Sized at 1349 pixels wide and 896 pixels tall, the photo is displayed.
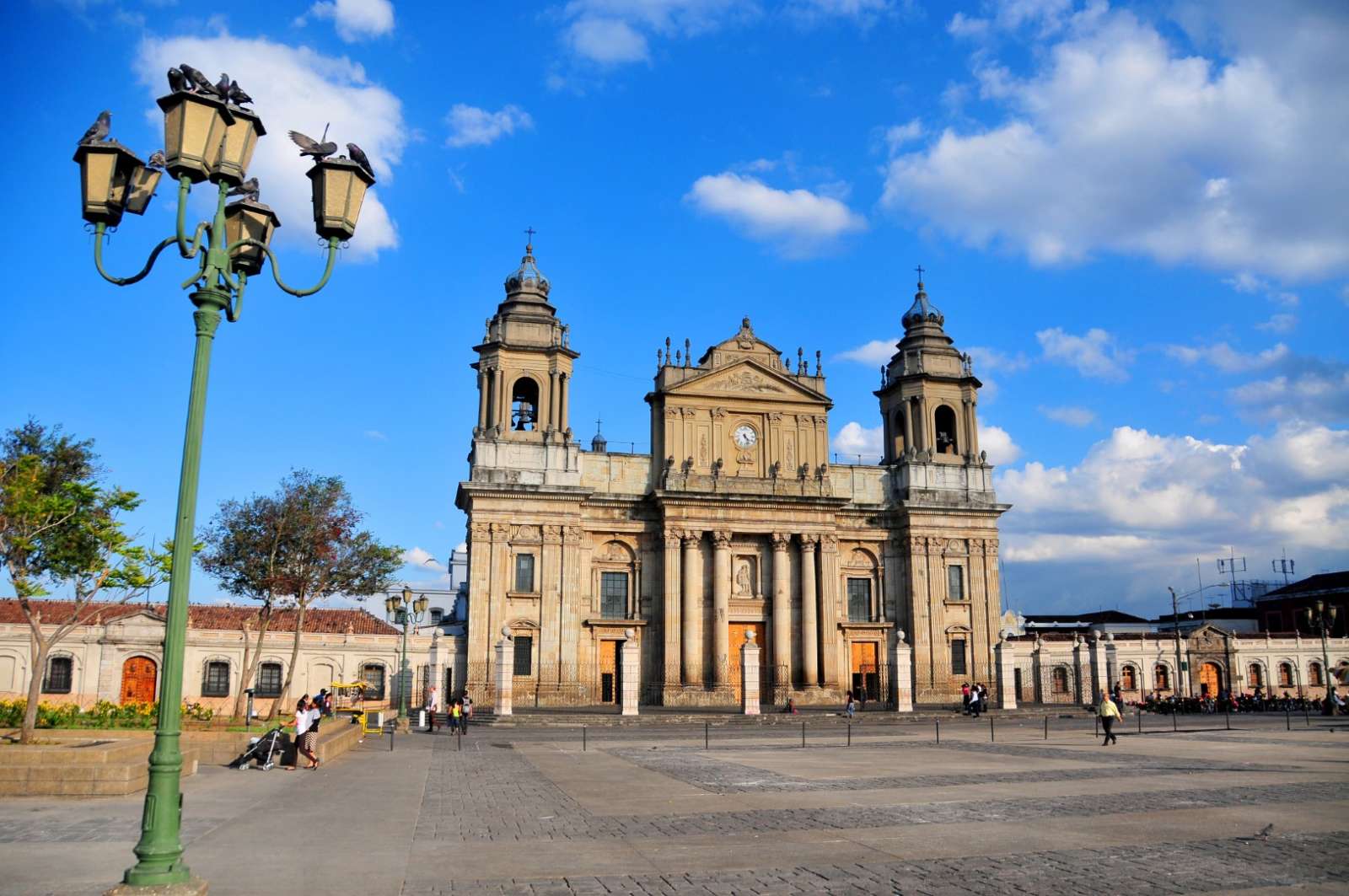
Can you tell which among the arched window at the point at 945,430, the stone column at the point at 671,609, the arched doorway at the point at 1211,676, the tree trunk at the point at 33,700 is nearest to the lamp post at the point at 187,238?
the tree trunk at the point at 33,700

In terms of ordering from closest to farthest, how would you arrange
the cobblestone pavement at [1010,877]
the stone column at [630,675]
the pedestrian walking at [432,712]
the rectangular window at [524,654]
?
1. the cobblestone pavement at [1010,877]
2. the pedestrian walking at [432,712]
3. the stone column at [630,675]
4. the rectangular window at [524,654]

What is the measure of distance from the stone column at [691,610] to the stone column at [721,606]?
2.25 ft

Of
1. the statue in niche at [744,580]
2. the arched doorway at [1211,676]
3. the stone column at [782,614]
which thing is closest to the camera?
the stone column at [782,614]

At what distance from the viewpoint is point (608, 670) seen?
151 feet

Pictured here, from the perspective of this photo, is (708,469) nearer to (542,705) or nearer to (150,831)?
(542,705)

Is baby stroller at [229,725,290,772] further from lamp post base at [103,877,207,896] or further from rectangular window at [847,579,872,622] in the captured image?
rectangular window at [847,579,872,622]

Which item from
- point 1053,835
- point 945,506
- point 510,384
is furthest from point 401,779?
point 945,506

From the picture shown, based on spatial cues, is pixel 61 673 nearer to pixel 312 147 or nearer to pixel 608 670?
pixel 608 670

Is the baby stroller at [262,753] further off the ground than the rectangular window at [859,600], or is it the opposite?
the rectangular window at [859,600]

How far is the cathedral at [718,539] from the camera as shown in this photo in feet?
147

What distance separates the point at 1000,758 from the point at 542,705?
976 inches

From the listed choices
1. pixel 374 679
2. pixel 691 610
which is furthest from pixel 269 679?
pixel 691 610

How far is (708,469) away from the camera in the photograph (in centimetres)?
4794

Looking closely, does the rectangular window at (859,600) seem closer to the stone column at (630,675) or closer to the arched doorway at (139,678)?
the stone column at (630,675)
